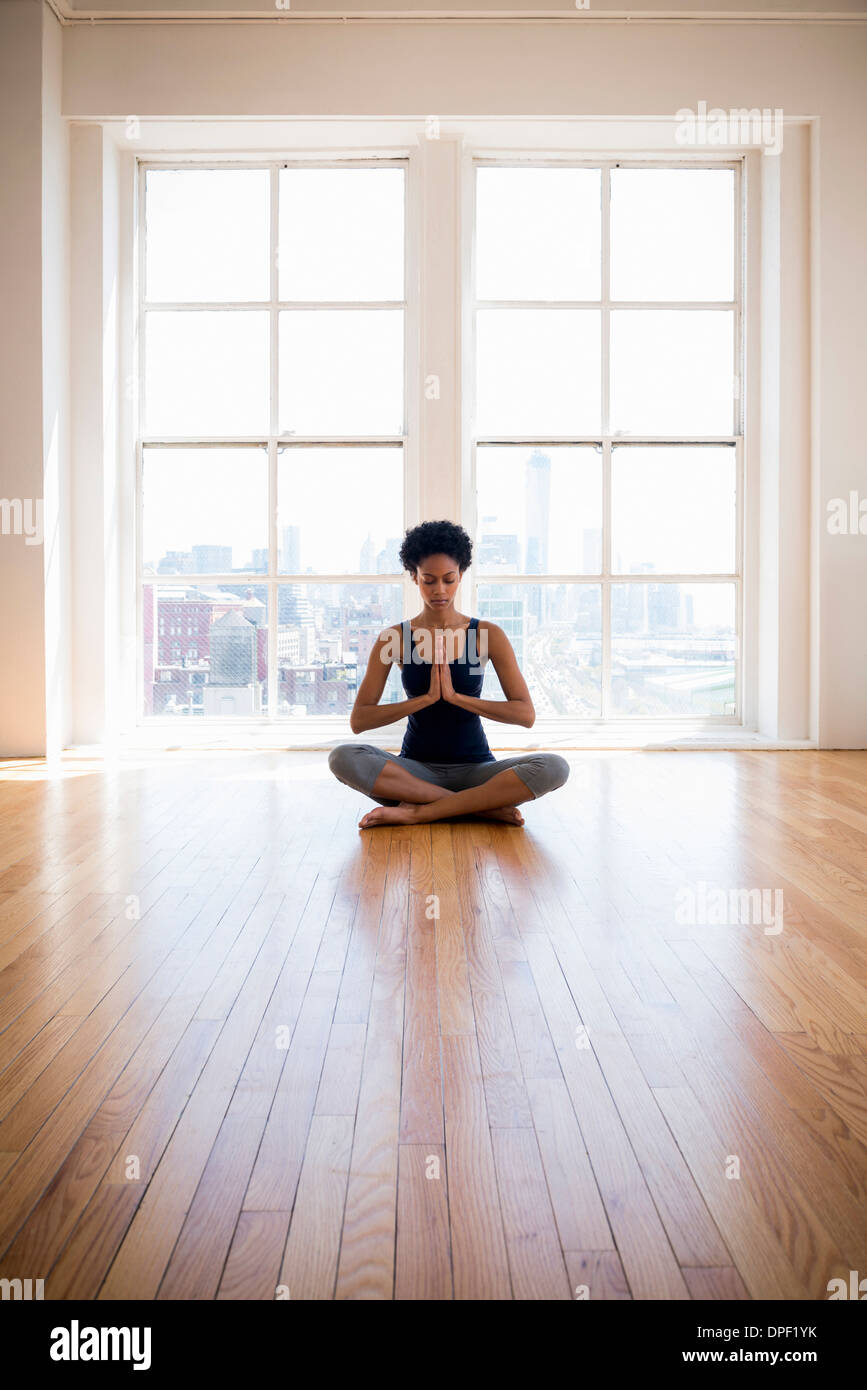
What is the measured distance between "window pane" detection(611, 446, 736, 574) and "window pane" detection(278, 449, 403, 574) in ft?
4.02

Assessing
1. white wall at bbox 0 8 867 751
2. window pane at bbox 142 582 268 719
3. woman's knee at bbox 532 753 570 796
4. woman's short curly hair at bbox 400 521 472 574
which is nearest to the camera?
woman's knee at bbox 532 753 570 796

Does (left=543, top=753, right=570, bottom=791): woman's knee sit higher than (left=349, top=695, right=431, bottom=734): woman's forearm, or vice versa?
(left=349, top=695, right=431, bottom=734): woman's forearm

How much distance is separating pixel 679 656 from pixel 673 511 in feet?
2.62

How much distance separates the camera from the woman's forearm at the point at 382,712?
3.36 metres

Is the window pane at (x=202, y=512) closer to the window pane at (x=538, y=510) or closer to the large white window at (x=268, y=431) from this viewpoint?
the large white window at (x=268, y=431)

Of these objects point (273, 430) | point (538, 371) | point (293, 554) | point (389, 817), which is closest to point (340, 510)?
point (293, 554)

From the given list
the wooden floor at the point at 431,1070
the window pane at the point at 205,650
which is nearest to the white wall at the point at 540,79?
the window pane at the point at 205,650

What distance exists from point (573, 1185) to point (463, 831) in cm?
208

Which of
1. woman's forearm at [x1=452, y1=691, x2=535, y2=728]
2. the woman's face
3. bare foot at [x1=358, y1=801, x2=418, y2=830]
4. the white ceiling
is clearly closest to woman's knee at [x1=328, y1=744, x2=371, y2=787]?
bare foot at [x1=358, y1=801, x2=418, y2=830]

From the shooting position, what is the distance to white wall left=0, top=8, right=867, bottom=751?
→ 199 inches

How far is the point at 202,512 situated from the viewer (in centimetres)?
557

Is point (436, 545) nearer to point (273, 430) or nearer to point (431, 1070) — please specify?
point (431, 1070)

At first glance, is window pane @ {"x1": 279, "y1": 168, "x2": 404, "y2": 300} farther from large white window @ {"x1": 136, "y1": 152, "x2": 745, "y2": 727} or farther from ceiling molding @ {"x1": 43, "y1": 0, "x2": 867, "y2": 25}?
ceiling molding @ {"x1": 43, "y1": 0, "x2": 867, "y2": 25}

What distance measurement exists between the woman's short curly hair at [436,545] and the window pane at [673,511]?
7.55 feet
